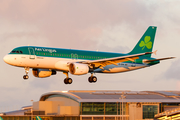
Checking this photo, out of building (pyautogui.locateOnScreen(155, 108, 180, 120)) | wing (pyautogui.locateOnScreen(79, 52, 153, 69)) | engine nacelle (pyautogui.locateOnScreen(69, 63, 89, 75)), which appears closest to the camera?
engine nacelle (pyautogui.locateOnScreen(69, 63, 89, 75))

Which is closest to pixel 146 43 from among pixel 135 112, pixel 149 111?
pixel 135 112

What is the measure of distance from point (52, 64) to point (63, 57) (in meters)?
2.67

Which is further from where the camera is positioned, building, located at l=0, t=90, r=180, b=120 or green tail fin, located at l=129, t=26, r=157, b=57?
building, located at l=0, t=90, r=180, b=120

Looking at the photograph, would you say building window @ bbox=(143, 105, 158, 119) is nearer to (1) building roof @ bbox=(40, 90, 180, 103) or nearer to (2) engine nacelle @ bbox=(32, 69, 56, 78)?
(1) building roof @ bbox=(40, 90, 180, 103)

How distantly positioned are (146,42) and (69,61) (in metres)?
22.6

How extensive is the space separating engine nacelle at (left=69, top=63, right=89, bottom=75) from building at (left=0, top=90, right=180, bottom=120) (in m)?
42.9

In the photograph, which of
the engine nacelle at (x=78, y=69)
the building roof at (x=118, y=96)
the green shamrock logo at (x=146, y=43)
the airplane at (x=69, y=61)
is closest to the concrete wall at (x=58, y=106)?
the building roof at (x=118, y=96)

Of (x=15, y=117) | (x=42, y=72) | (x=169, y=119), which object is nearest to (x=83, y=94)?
(x=15, y=117)

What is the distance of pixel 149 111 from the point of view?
108 meters

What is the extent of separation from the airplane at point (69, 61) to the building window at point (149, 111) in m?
34.8

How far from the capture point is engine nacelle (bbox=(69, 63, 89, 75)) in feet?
206

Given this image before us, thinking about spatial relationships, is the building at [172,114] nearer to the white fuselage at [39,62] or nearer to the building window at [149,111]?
the building window at [149,111]

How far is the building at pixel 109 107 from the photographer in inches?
4198

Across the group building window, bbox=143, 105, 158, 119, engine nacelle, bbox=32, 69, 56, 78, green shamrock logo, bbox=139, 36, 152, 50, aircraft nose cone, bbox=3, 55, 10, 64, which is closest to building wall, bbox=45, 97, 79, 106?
building window, bbox=143, 105, 158, 119
